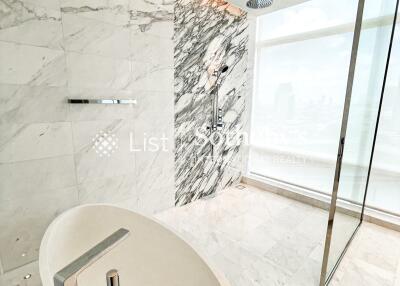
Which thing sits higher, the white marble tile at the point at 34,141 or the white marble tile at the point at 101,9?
the white marble tile at the point at 101,9

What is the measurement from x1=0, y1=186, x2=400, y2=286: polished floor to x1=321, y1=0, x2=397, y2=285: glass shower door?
15cm

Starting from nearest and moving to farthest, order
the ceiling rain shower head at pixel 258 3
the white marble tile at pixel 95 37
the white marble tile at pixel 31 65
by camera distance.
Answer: the white marble tile at pixel 31 65 < the white marble tile at pixel 95 37 < the ceiling rain shower head at pixel 258 3

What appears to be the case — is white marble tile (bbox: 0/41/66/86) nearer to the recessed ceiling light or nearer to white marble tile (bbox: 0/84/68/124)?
white marble tile (bbox: 0/84/68/124)

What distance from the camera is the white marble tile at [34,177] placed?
148cm

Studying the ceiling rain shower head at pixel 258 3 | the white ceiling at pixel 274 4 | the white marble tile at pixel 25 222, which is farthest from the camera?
the white ceiling at pixel 274 4

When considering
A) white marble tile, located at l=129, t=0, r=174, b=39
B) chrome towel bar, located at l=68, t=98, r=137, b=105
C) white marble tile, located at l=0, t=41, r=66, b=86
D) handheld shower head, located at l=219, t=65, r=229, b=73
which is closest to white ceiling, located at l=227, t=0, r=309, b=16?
handheld shower head, located at l=219, t=65, r=229, b=73

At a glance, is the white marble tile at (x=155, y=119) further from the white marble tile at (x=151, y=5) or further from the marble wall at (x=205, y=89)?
the white marble tile at (x=151, y=5)

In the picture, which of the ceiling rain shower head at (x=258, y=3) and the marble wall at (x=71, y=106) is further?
the ceiling rain shower head at (x=258, y=3)

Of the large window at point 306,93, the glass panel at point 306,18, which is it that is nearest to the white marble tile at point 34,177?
the large window at point 306,93

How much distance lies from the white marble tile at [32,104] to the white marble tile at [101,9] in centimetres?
59

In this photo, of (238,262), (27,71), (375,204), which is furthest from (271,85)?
(27,71)

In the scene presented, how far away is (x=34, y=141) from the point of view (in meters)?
1.55

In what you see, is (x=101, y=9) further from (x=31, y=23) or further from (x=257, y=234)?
(x=257, y=234)

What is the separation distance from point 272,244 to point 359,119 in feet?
4.22
